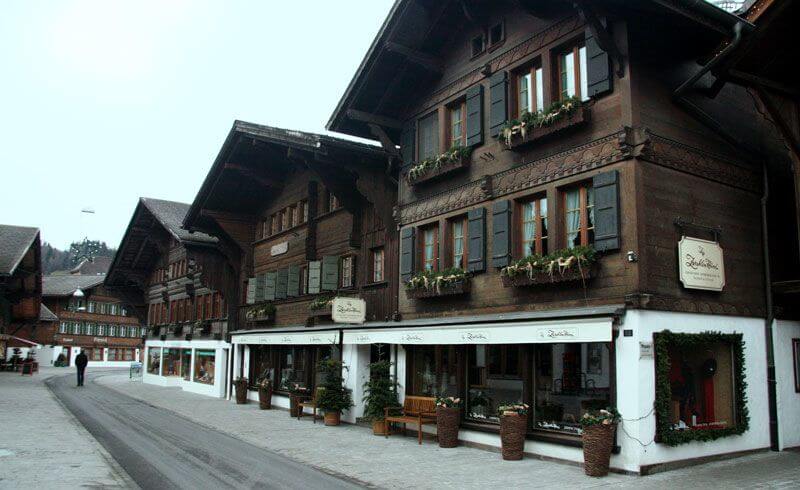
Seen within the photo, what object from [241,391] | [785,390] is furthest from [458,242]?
[241,391]

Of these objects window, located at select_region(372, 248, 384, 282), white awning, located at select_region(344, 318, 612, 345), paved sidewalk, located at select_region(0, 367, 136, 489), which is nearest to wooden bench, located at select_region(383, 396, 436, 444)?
white awning, located at select_region(344, 318, 612, 345)

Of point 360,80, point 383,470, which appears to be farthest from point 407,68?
point 383,470

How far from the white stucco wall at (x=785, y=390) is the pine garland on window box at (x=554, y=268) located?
4.29 m

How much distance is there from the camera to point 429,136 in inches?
680

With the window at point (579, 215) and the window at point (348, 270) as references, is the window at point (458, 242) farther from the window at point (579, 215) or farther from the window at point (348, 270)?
the window at point (348, 270)

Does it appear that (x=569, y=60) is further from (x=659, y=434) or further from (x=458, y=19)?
(x=659, y=434)

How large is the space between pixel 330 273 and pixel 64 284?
5868 cm

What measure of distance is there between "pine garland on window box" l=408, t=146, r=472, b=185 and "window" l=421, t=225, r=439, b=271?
1188mm

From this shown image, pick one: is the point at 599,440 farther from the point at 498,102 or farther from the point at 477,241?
the point at 498,102

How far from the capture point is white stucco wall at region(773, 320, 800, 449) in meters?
13.0

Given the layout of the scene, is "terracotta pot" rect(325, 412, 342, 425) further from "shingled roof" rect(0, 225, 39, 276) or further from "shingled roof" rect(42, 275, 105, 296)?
"shingled roof" rect(42, 275, 105, 296)

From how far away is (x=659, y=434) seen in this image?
11.1 m

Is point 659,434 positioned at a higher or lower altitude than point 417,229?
lower

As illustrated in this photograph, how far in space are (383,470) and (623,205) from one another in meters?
5.79
